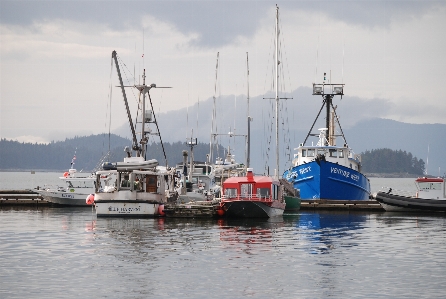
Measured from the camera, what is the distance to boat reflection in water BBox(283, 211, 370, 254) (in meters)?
43.7

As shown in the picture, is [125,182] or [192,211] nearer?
[125,182]

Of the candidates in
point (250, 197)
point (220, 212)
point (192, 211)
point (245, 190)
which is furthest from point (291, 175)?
point (192, 211)

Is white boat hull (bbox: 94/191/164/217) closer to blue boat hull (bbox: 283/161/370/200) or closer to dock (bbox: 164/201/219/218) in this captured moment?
dock (bbox: 164/201/219/218)

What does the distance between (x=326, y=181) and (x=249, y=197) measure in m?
21.7

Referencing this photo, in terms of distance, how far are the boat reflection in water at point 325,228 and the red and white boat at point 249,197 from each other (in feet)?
6.91

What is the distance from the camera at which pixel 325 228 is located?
5500 cm

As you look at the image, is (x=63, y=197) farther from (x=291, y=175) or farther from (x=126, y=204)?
(x=126, y=204)

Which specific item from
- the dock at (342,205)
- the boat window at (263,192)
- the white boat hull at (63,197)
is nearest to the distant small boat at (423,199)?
the dock at (342,205)

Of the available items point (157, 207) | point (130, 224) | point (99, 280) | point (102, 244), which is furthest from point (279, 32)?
point (99, 280)

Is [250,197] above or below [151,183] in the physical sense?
below

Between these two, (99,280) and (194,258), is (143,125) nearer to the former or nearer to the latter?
(194,258)

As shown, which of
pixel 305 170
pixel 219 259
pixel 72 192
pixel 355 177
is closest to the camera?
pixel 219 259

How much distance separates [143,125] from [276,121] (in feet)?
51.9

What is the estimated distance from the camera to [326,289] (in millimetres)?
29094
